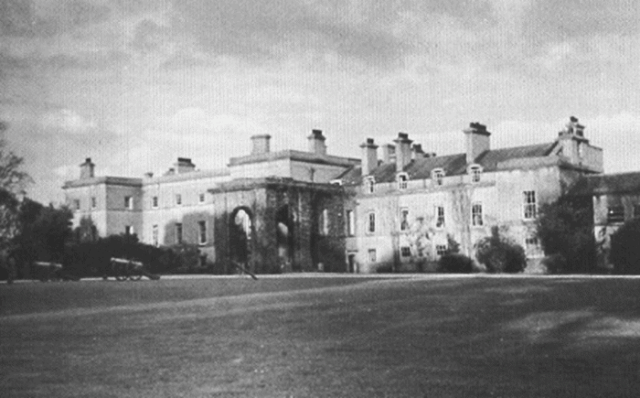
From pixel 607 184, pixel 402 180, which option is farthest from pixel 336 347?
pixel 402 180

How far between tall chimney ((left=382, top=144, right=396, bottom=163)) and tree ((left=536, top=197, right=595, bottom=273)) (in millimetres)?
11093

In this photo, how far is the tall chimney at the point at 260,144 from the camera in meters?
37.8

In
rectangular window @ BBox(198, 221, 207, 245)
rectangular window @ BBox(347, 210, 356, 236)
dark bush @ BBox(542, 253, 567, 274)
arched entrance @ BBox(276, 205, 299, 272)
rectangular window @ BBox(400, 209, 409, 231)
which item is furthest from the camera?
rectangular window @ BBox(198, 221, 207, 245)

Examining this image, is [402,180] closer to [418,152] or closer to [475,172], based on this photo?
[475,172]

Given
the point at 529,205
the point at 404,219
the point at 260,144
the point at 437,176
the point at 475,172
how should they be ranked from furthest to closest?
the point at 260,144 < the point at 404,219 < the point at 437,176 < the point at 475,172 < the point at 529,205

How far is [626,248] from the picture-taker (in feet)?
85.5

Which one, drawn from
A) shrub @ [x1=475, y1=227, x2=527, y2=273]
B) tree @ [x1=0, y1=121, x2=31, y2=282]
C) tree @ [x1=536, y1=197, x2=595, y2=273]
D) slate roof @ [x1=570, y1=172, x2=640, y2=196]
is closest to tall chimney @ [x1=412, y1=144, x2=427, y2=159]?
shrub @ [x1=475, y1=227, x2=527, y2=273]

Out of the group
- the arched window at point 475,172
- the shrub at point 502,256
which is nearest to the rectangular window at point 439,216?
the arched window at point 475,172

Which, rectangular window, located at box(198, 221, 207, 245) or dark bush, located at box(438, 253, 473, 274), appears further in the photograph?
rectangular window, located at box(198, 221, 207, 245)

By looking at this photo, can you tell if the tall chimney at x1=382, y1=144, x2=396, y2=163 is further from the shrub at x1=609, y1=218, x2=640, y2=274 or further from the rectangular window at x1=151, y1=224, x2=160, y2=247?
the shrub at x1=609, y1=218, x2=640, y2=274

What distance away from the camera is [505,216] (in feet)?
102

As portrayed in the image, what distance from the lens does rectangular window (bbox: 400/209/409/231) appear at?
3438 cm

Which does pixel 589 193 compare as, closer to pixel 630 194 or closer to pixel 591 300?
pixel 630 194

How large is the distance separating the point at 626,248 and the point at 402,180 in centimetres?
1095
